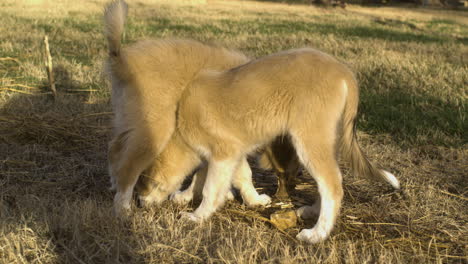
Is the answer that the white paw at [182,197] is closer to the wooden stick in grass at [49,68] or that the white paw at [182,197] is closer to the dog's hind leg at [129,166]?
the dog's hind leg at [129,166]

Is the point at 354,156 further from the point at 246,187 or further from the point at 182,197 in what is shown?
the point at 182,197

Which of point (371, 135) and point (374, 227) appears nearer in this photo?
point (374, 227)

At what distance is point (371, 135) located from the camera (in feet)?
19.4

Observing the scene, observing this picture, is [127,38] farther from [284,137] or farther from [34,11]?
[284,137]

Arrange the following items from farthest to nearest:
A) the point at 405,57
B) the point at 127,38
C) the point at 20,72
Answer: the point at 127,38 → the point at 405,57 → the point at 20,72

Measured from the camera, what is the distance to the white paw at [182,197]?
4.12m

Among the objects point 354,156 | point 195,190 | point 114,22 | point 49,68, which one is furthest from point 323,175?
point 49,68

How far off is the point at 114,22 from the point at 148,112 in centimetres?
77

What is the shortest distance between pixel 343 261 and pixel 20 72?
642cm

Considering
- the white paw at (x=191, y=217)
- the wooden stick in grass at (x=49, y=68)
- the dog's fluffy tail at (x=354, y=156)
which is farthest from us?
the wooden stick in grass at (x=49, y=68)

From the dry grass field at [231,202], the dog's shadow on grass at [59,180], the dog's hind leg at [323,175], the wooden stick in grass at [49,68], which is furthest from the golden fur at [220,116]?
the wooden stick in grass at [49,68]

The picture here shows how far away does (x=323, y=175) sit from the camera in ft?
11.2

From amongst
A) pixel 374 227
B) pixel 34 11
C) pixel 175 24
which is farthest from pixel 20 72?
pixel 34 11

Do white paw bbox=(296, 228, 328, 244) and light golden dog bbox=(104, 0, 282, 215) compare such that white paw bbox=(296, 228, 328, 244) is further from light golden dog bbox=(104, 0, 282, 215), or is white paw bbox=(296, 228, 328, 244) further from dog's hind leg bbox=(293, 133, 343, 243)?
light golden dog bbox=(104, 0, 282, 215)
